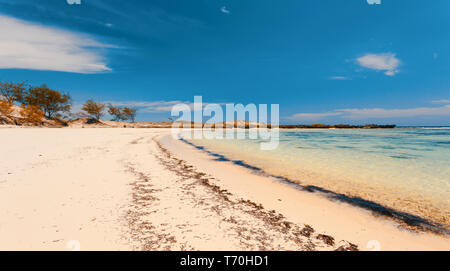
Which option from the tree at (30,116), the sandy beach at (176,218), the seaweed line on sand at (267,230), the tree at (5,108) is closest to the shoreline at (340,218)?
the sandy beach at (176,218)

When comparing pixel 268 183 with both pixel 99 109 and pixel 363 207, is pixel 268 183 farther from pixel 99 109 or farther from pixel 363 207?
pixel 99 109

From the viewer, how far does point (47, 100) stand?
166 feet

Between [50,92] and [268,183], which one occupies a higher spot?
[50,92]

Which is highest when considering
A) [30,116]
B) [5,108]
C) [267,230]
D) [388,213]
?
[5,108]

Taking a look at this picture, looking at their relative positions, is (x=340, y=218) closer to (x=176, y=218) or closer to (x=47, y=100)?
(x=176, y=218)

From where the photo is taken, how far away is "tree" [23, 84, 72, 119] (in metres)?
48.7

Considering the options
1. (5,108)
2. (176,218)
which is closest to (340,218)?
(176,218)

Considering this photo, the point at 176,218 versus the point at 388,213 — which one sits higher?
the point at 176,218

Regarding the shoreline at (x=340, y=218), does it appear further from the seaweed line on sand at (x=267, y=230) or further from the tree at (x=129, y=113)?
the tree at (x=129, y=113)

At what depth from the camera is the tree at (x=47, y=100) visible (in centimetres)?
4866
